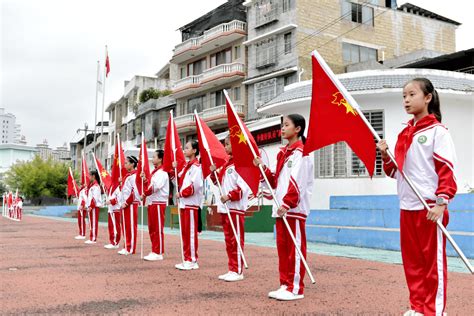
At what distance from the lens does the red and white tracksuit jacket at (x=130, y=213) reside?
10.5 meters

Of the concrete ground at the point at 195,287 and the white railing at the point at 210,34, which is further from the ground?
the white railing at the point at 210,34

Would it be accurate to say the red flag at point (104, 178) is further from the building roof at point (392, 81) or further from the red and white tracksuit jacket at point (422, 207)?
the red and white tracksuit jacket at point (422, 207)

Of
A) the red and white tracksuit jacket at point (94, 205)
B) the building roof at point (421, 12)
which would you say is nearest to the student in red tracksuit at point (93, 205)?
the red and white tracksuit jacket at point (94, 205)

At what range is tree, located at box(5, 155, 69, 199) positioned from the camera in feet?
210

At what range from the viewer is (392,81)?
51.3 feet

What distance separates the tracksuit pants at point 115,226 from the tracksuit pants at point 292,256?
7.05 m

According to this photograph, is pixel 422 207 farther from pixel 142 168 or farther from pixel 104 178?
pixel 104 178

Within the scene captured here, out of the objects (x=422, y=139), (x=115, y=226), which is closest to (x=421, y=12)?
(x=115, y=226)

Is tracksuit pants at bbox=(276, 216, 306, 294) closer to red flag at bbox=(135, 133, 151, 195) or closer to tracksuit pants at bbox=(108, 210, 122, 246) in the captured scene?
red flag at bbox=(135, 133, 151, 195)

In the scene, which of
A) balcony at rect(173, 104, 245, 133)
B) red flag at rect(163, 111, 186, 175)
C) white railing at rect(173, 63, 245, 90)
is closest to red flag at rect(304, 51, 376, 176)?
red flag at rect(163, 111, 186, 175)

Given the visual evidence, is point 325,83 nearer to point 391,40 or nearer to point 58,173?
point 391,40

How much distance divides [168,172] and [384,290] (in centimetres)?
449

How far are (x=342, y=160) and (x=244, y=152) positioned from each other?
10370 mm

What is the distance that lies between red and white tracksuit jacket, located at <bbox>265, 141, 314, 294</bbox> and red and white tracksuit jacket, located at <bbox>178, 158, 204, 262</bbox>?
8.38 ft
